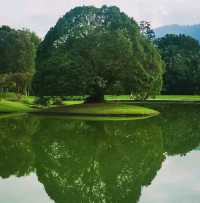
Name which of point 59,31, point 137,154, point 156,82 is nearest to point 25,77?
point 59,31

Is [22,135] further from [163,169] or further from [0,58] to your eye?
[0,58]

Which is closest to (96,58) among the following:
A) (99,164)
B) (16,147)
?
(16,147)

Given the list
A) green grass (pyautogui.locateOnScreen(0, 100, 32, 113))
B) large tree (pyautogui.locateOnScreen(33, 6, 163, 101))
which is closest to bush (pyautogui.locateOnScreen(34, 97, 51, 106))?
green grass (pyautogui.locateOnScreen(0, 100, 32, 113))

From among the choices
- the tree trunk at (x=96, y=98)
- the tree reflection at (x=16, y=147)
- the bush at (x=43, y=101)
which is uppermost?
the tree trunk at (x=96, y=98)

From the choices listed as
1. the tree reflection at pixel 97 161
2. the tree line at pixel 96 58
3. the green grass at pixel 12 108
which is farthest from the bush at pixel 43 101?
the tree reflection at pixel 97 161

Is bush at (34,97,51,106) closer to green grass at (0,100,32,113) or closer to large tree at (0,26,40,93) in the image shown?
green grass at (0,100,32,113)

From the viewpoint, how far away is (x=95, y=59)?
48656 mm

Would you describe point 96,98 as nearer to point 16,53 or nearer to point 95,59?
point 95,59

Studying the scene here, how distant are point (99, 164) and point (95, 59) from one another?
29767 mm

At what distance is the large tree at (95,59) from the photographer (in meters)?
47.7

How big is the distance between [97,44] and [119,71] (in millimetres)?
3541

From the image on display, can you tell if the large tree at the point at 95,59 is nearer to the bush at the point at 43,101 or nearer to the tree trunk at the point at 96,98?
the tree trunk at the point at 96,98

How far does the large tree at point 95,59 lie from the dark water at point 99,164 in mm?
13000

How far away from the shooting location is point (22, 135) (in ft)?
100
